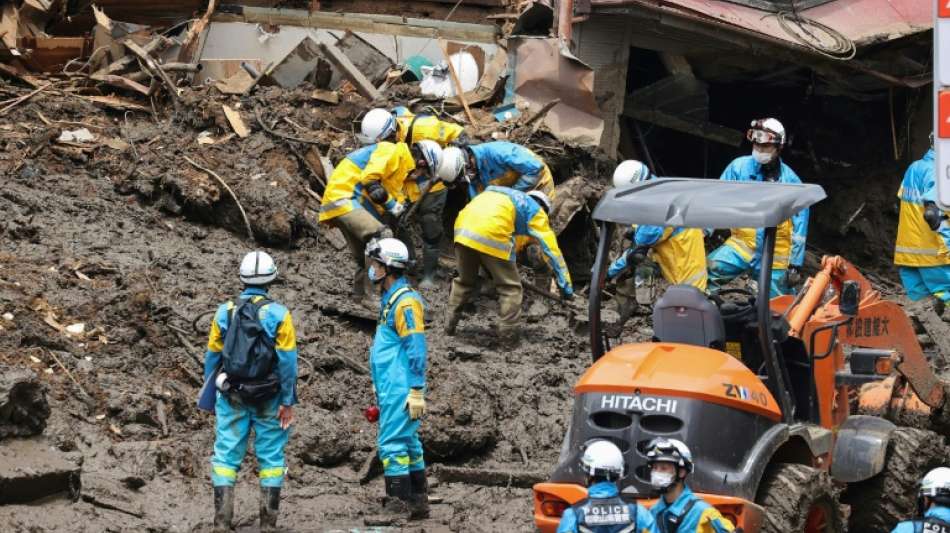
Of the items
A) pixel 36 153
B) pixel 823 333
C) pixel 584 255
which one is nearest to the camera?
pixel 823 333

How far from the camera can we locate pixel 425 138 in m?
14.9

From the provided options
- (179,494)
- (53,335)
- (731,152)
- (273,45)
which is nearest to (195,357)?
(53,335)

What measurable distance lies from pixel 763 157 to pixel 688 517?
20.0 feet

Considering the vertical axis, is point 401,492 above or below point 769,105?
below

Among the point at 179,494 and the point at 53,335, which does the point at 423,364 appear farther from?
the point at 53,335

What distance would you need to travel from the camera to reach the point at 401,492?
10.1 metres

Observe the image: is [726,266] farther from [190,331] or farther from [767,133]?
[190,331]

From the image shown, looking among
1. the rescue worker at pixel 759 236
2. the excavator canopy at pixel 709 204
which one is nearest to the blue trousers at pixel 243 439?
the excavator canopy at pixel 709 204

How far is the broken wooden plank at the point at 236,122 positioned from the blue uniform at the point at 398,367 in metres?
6.07

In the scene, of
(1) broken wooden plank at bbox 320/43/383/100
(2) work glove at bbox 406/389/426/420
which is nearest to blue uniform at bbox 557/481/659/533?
(2) work glove at bbox 406/389/426/420

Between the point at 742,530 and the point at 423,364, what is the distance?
2974 mm

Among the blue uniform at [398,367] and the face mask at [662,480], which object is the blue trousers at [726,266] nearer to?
the blue uniform at [398,367]

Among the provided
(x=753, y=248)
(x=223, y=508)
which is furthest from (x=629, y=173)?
(x=223, y=508)

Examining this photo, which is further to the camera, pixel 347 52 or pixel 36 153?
pixel 347 52
